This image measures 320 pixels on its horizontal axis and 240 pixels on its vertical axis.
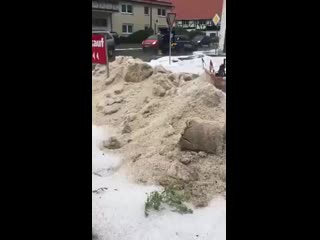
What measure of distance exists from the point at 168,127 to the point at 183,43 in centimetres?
517

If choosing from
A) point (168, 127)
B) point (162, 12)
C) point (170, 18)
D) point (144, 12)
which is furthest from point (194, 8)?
point (168, 127)

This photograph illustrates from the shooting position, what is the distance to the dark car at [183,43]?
6619 mm

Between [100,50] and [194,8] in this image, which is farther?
[100,50]

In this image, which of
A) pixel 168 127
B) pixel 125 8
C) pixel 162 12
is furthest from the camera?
pixel 162 12

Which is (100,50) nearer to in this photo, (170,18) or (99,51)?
(99,51)

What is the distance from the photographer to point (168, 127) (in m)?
2.74

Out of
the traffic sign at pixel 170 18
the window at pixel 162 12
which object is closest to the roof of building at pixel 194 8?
the traffic sign at pixel 170 18

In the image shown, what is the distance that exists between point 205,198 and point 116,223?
0.58 metres

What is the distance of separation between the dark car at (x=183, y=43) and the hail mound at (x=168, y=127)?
8.81 feet

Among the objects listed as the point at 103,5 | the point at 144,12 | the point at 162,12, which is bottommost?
the point at 103,5

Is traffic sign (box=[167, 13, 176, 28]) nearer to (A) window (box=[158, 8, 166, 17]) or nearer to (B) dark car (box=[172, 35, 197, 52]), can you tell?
(A) window (box=[158, 8, 166, 17])

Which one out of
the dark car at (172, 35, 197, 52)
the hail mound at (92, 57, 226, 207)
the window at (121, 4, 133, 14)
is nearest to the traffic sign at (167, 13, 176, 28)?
the window at (121, 4, 133, 14)
